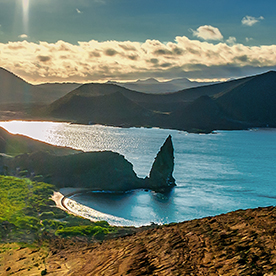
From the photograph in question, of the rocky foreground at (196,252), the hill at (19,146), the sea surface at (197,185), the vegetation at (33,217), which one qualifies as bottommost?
the sea surface at (197,185)

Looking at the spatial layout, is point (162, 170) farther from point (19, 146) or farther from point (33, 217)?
point (33, 217)

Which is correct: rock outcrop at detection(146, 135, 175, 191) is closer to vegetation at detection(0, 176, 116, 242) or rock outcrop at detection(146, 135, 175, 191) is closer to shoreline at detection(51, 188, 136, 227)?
shoreline at detection(51, 188, 136, 227)

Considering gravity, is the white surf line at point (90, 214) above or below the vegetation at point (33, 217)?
below

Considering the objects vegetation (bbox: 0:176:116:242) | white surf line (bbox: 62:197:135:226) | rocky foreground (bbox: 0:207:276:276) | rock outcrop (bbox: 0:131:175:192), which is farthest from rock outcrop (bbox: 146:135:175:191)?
rocky foreground (bbox: 0:207:276:276)

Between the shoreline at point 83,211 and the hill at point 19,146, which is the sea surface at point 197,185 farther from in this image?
the hill at point 19,146

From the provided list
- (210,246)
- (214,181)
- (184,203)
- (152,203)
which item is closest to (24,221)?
(210,246)

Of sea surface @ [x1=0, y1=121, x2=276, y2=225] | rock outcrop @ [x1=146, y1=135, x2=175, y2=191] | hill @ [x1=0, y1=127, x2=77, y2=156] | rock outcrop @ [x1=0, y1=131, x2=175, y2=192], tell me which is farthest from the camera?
hill @ [x1=0, y1=127, x2=77, y2=156]

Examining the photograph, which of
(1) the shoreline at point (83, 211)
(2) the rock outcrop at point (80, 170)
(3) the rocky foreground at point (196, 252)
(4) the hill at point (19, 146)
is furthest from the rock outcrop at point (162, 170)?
(3) the rocky foreground at point (196, 252)
